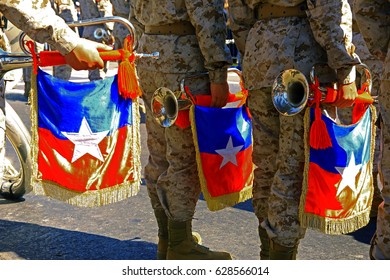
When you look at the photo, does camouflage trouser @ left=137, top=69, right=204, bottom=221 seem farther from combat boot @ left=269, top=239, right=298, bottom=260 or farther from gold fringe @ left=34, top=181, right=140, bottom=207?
combat boot @ left=269, top=239, right=298, bottom=260

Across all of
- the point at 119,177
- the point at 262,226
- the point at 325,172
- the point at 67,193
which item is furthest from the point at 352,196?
the point at 67,193

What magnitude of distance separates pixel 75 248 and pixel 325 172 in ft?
Result: 5.69

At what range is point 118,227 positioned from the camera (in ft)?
15.1

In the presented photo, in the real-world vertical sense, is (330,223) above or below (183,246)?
above

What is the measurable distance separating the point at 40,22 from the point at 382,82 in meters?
1.53

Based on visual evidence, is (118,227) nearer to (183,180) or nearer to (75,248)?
(75,248)

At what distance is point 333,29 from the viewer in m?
3.10

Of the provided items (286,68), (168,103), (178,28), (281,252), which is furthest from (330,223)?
(178,28)

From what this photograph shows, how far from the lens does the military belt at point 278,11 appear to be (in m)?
3.24

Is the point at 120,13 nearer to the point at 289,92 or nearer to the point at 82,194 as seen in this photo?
the point at 82,194

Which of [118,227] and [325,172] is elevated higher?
[325,172]

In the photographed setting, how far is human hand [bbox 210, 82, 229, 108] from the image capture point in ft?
12.1

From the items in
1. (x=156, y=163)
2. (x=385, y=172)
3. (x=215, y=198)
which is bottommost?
(x=215, y=198)

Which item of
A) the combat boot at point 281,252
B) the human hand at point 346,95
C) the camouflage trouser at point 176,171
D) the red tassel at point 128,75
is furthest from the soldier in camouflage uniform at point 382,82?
the red tassel at point 128,75
